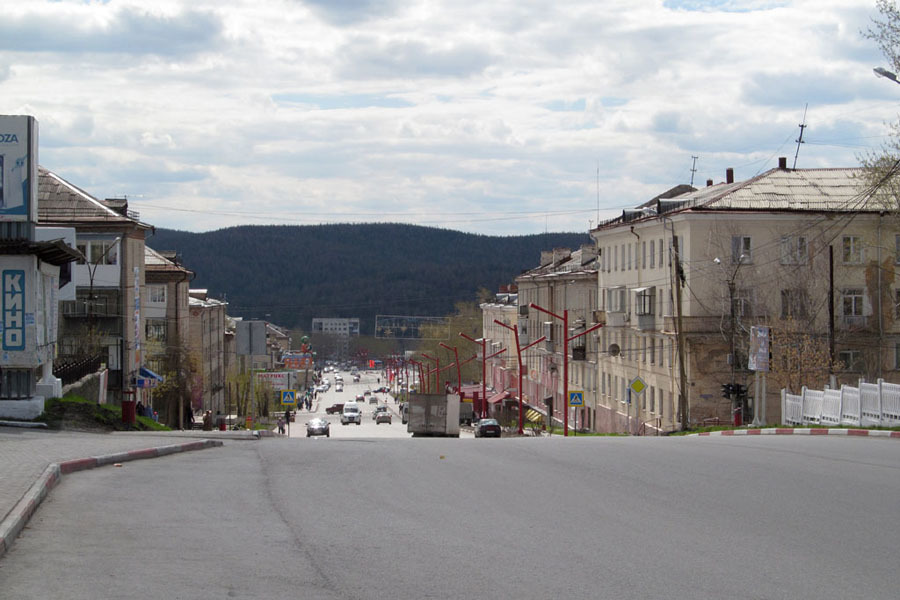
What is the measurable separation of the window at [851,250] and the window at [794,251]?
2040 mm

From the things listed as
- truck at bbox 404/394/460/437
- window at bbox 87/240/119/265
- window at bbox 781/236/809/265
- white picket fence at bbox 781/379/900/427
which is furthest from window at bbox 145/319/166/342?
white picket fence at bbox 781/379/900/427

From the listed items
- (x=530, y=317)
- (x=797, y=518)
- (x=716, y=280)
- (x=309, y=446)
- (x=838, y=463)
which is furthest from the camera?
(x=530, y=317)

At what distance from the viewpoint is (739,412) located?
45.3 meters

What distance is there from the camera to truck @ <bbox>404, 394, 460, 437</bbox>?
4900 cm

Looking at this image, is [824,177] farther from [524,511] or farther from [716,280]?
[524,511]

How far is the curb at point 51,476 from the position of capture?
934cm

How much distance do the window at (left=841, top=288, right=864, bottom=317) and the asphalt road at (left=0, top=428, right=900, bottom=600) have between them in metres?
39.0

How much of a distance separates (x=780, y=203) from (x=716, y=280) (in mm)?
5665

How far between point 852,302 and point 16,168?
4317 centimetres

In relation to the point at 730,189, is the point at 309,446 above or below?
below

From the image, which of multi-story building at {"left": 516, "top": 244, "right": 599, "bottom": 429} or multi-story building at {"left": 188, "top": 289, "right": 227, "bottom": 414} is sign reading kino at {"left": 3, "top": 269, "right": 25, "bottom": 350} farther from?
multi-story building at {"left": 516, "top": 244, "right": 599, "bottom": 429}

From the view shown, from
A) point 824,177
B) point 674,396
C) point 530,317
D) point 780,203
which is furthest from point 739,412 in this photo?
point 530,317

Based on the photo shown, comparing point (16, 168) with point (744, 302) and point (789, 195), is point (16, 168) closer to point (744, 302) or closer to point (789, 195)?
point (744, 302)

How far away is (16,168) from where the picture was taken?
78.3 feet
